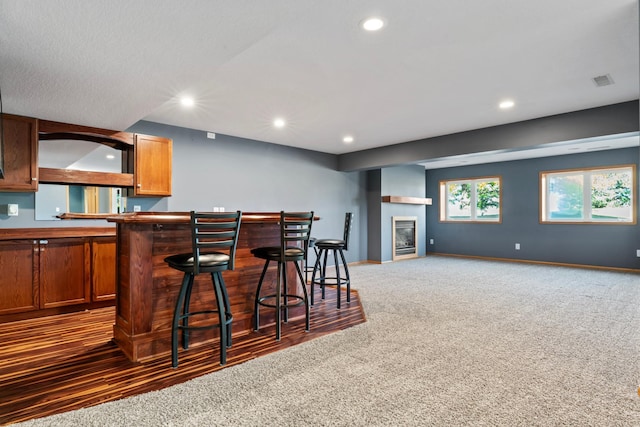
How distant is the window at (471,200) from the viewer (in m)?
8.21

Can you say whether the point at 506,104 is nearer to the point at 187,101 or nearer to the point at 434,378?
the point at 434,378

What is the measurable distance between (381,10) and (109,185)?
3704mm

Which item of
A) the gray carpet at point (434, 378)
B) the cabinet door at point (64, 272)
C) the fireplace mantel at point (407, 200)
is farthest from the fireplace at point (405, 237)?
the cabinet door at point (64, 272)

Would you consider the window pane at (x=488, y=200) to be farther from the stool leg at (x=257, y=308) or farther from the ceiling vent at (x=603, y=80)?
the stool leg at (x=257, y=308)

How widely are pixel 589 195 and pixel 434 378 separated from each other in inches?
270

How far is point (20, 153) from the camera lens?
3479 mm

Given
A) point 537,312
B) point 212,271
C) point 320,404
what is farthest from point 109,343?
point 537,312

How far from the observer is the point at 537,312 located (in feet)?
12.0

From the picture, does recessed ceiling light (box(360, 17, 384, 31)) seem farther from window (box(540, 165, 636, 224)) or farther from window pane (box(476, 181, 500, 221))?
window pane (box(476, 181, 500, 221))

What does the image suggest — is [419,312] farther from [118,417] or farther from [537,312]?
[118,417]

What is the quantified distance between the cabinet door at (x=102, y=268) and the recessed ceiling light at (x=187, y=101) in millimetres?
1752

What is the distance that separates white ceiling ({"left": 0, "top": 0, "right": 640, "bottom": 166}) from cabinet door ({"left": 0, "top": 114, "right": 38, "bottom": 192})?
17 cm

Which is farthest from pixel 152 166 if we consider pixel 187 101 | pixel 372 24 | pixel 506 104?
pixel 506 104

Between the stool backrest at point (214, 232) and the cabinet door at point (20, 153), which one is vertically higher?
the cabinet door at point (20, 153)
